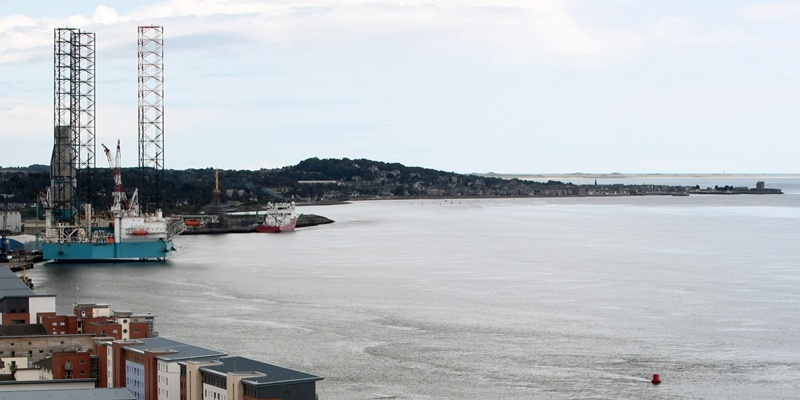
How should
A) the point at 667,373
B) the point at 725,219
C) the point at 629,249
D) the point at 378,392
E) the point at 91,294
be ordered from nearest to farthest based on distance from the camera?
the point at 378,392, the point at 667,373, the point at 91,294, the point at 629,249, the point at 725,219

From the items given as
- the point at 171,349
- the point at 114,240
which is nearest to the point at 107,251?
the point at 114,240

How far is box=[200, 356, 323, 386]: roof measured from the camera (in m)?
9.05

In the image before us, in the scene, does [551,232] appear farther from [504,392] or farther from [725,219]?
[504,392]

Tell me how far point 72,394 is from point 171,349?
1.78 metres

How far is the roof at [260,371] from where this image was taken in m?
9.05

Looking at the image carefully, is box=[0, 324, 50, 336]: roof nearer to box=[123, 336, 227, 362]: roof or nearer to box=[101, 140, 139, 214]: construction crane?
box=[123, 336, 227, 362]: roof

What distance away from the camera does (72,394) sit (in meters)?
9.05

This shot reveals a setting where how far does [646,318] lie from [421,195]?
8074 cm

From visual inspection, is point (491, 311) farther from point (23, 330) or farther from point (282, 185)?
point (282, 185)

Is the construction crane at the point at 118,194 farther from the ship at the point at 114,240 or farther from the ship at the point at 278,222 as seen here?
the ship at the point at 278,222

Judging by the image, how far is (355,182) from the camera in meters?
99.1

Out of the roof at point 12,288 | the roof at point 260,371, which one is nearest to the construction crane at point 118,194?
the roof at point 12,288

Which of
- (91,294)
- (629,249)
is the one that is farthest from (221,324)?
(629,249)

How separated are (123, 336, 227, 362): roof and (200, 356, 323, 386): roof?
0.34 m
